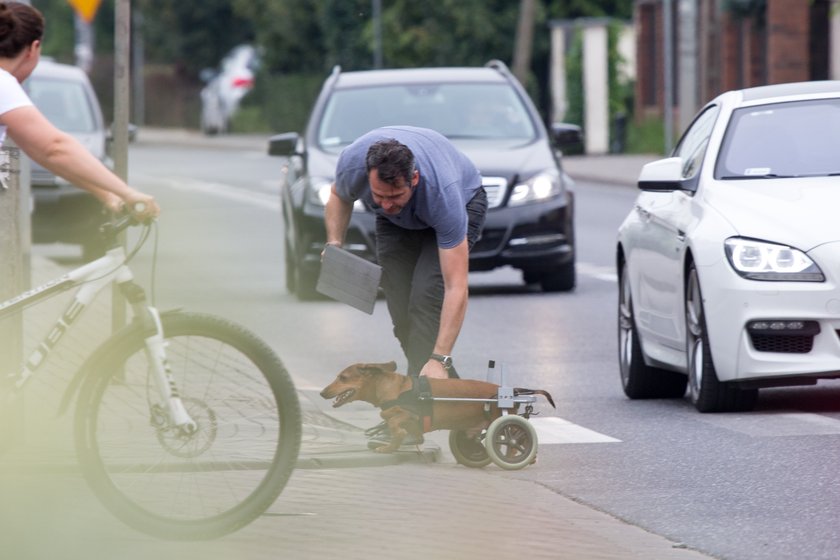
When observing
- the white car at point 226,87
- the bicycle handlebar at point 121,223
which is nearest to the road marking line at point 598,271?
the bicycle handlebar at point 121,223

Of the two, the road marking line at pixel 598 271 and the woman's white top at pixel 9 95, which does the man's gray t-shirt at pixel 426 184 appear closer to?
the woman's white top at pixel 9 95

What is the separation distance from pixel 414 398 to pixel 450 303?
43 cm

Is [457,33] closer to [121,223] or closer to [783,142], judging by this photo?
[783,142]

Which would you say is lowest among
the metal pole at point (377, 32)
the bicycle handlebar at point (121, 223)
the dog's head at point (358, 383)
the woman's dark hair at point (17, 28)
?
the metal pole at point (377, 32)

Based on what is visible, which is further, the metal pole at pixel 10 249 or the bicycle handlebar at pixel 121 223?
the metal pole at pixel 10 249

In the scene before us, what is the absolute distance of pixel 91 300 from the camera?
6668 mm

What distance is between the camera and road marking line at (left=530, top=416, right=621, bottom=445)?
9.31 m

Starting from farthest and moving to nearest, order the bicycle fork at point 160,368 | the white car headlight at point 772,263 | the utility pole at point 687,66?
the utility pole at point 687,66
the white car headlight at point 772,263
the bicycle fork at point 160,368

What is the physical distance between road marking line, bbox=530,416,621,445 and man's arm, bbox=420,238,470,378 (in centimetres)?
→ 80

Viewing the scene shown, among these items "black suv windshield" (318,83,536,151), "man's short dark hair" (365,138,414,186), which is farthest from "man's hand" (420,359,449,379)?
"black suv windshield" (318,83,536,151)

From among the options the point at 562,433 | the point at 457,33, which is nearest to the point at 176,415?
the point at 562,433

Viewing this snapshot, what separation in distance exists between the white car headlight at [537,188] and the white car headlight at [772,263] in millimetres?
7143

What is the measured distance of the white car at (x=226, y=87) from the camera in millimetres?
72188

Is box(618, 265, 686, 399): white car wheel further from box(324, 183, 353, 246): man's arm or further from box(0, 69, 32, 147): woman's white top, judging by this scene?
box(0, 69, 32, 147): woman's white top
